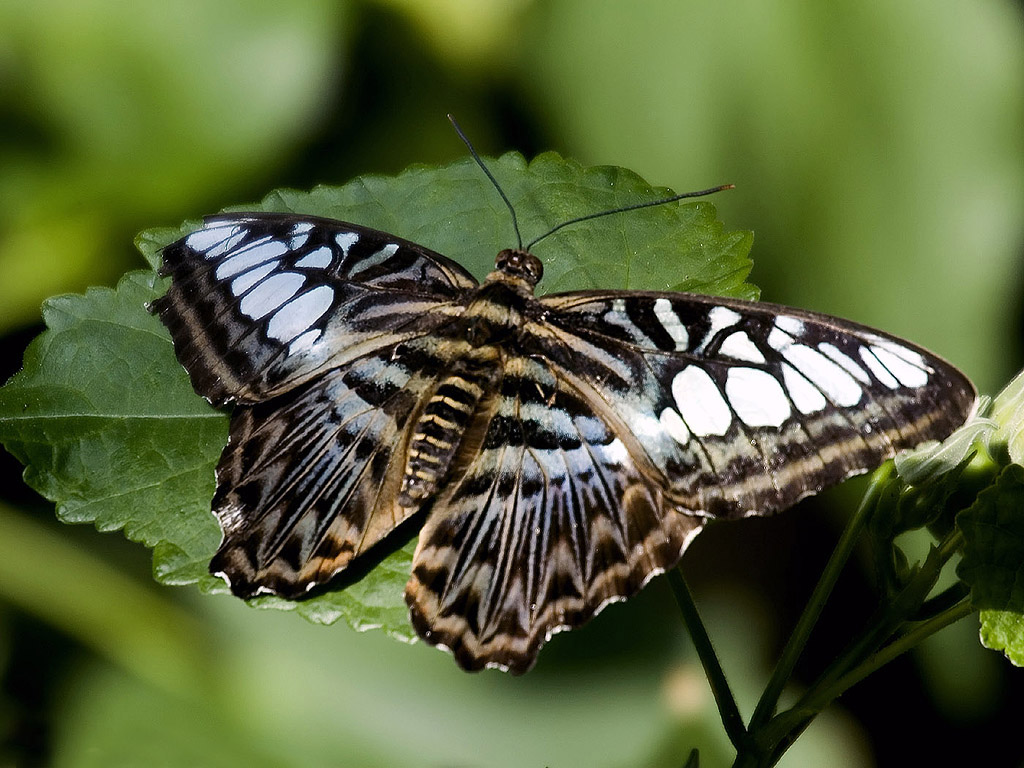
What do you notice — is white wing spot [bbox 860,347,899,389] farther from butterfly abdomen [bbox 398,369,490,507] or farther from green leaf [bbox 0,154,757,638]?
butterfly abdomen [bbox 398,369,490,507]

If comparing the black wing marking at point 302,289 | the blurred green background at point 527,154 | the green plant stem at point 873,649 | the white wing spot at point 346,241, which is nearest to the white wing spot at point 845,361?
the green plant stem at point 873,649

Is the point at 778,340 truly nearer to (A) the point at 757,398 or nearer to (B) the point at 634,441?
(A) the point at 757,398

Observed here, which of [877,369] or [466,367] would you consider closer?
[877,369]

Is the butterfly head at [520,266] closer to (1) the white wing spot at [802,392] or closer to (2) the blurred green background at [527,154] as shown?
(1) the white wing spot at [802,392]

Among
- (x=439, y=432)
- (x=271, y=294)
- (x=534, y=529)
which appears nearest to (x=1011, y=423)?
(x=534, y=529)

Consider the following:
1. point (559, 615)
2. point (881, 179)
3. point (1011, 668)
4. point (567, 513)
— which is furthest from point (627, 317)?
point (1011, 668)

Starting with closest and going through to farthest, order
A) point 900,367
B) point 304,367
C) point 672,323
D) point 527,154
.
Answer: point 900,367 → point 672,323 → point 304,367 → point 527,154

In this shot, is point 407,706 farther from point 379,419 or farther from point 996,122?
point 996,122

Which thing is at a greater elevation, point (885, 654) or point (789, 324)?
point (789, 324)
